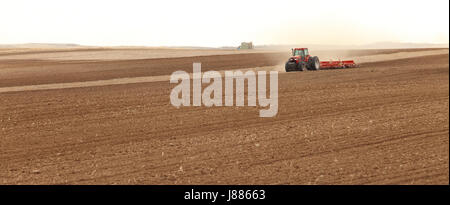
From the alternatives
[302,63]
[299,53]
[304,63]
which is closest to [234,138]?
[302,63]

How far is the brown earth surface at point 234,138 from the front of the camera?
35.0 feet

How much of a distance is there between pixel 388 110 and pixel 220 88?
8.80 meters

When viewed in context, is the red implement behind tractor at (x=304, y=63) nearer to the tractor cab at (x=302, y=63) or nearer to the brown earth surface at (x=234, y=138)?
the tractor cab at (x=302, y=63)

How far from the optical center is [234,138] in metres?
13.8

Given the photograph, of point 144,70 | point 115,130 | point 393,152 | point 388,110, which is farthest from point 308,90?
point 144,70

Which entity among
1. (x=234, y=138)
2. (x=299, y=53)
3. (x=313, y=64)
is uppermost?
(x=299, y=53)

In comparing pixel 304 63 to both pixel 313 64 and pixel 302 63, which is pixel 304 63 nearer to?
pixel 302 63

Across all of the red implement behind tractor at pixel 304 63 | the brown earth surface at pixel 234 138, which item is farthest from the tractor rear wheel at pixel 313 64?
the brown earth surface at pixel 234 138

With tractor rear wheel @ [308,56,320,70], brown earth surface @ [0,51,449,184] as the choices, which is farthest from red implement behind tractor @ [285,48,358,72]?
brown earth surface @ [0,51,449,184]

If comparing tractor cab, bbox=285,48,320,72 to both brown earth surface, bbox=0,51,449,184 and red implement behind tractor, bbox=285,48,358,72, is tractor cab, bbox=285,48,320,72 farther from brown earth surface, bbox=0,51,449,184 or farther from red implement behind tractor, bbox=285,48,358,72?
brown earth surface, bbox=0,51,449,184

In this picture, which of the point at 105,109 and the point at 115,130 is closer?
the point at 115,130

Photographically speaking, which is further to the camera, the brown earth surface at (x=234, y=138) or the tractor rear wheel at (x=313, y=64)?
the tractor rear wheel at (x=313, y=64)

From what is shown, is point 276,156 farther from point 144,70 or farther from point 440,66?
point 144,70

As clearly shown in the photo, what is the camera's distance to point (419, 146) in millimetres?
12125
